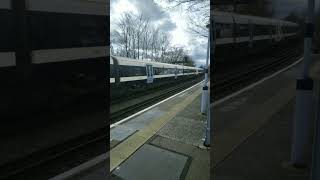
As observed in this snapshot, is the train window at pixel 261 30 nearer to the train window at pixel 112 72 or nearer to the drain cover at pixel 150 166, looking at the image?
the drain cover at pixel 150 166

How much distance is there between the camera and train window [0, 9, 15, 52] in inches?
168

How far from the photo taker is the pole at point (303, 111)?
3.84 meters

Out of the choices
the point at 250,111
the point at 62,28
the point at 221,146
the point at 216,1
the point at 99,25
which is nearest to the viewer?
the point at 99,25

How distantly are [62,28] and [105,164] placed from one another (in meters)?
1.53

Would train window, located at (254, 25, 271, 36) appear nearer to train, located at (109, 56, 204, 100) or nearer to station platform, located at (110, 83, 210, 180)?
station platform, located at (110, 83, 210, 180)

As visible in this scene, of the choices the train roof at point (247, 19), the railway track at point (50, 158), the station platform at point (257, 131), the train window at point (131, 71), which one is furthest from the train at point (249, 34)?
the railway track at point (50, 158)

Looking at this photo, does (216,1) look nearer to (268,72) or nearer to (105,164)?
(268,72)

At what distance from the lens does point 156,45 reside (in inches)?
118

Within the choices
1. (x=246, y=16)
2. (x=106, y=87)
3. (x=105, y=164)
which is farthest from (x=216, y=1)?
(x=105, y=164)

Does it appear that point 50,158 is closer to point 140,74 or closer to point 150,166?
point 150,166

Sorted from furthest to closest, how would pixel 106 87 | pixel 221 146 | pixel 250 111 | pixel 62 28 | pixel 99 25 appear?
pixel 250 111
pixel 221 146
pixel 62 28
pixel 99 25
pixel 106 87

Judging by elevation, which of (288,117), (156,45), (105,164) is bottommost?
(105,164)

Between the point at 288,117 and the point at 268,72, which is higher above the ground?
the point at 268,72

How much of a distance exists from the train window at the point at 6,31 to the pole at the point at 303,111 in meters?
3.11
